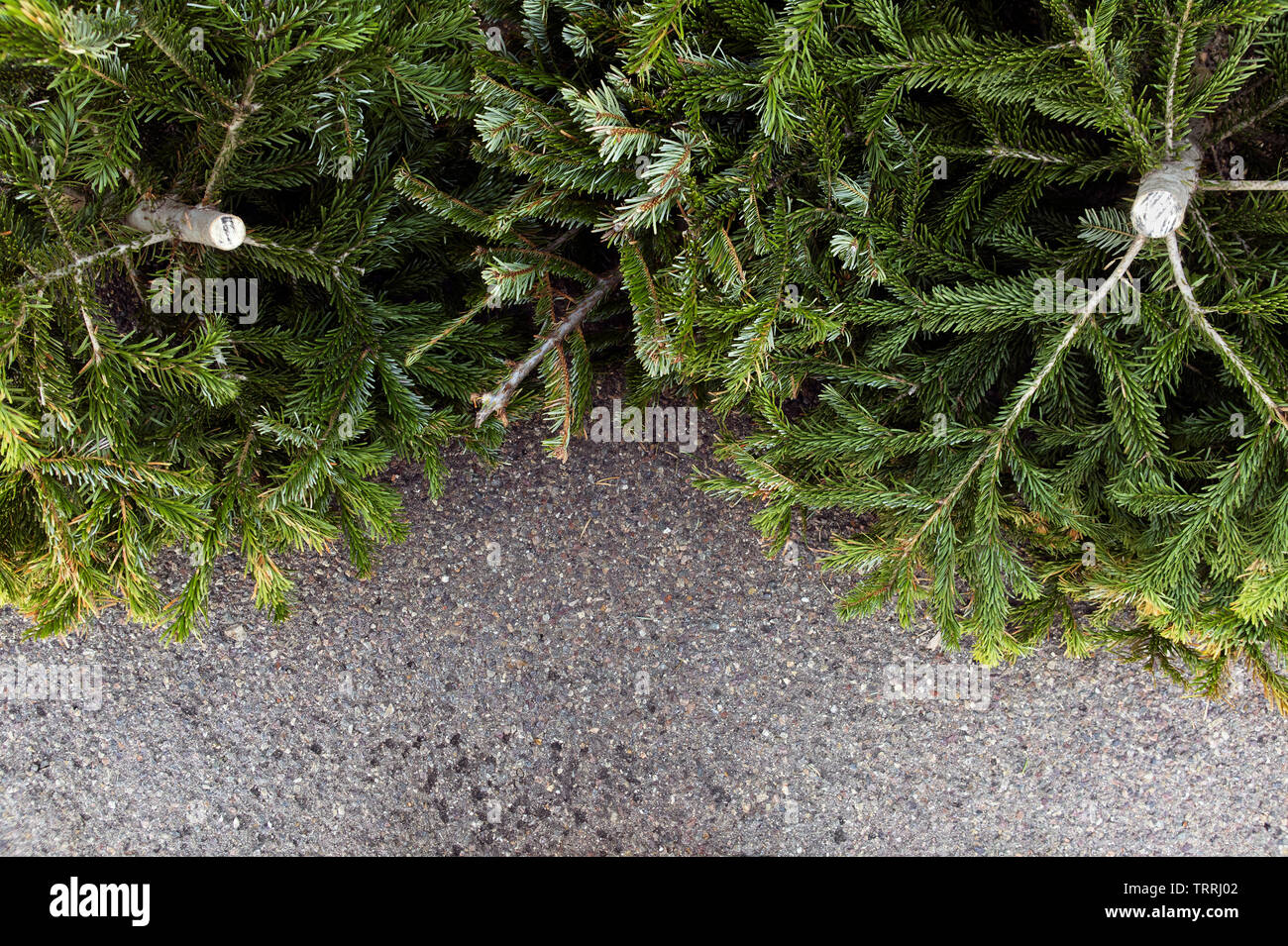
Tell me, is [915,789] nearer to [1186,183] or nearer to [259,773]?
[1186,183]

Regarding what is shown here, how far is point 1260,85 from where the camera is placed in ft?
5.43

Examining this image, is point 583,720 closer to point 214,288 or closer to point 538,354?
point 538,354

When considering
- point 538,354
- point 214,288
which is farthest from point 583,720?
point 214,288

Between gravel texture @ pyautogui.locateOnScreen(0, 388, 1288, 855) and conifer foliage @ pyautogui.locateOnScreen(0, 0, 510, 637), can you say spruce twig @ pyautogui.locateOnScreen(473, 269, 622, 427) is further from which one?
gravel texture @ pyautogui.locateOnScreen(0, 388, 1288, 855)

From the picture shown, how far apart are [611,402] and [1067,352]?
1.33 meters

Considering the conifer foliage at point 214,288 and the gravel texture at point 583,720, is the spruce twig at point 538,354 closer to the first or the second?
the conifer foliage at point 214,288

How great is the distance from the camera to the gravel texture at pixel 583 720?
2.47m

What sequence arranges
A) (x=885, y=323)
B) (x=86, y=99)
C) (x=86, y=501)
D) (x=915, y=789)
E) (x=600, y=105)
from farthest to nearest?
(x=915, y=789), (x=885, y=323), (x=86, y=501), (x=600, y=105), (x=86, y=99)

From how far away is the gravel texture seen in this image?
2.47m

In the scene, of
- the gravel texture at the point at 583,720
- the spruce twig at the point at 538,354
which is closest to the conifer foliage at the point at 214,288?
the spruce twig at the point at 538,354

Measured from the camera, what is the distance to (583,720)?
253 cm

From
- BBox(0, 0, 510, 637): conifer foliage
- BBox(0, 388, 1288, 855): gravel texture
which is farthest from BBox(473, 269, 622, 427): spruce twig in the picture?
BBox(0, 388, 1288, 855): gravel texture

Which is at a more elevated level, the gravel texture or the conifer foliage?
the conifer foliage

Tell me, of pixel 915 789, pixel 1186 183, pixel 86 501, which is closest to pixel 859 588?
pixel 915 789
